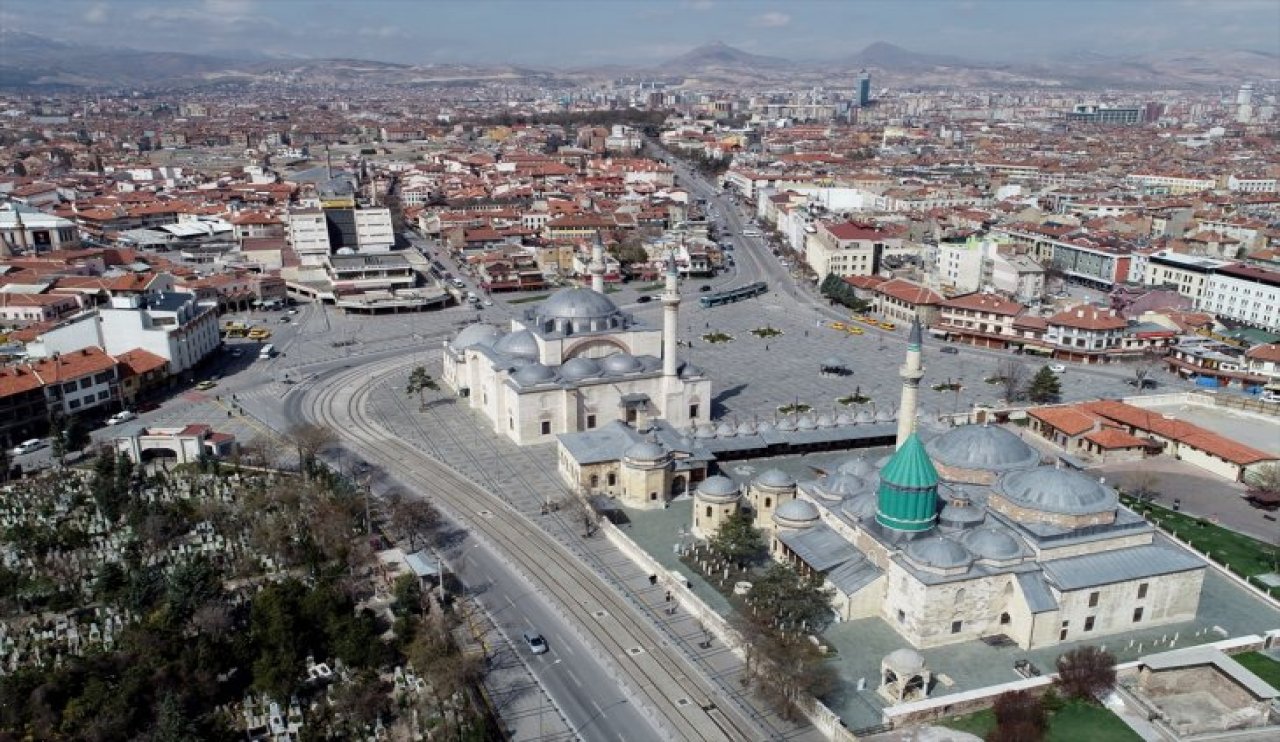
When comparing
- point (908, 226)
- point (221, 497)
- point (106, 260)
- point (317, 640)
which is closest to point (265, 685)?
point (317, 640)

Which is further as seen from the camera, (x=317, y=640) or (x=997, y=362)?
(x=997, y=362)

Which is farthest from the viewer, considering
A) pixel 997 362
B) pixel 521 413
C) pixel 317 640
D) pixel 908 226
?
pixel 908 226

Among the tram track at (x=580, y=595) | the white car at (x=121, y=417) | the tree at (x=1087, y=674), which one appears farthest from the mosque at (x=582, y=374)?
the tree at (x=1087, y=674)

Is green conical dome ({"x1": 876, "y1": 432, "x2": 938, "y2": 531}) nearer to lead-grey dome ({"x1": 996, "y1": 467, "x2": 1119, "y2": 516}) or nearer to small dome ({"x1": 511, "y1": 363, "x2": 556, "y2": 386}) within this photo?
lead-grey dome ({"x1": 996, "y1": 467, "x2": 1119, "y2": 516})

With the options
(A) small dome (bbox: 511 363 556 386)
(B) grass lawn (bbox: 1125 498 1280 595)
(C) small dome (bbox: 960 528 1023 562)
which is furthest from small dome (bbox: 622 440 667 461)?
(B) grass lawn (bbox: 1125 498 1280 595)

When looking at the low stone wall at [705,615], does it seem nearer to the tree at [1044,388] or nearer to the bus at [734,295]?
the tree at [1044,388]

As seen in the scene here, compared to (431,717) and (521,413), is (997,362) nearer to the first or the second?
(521,413)
